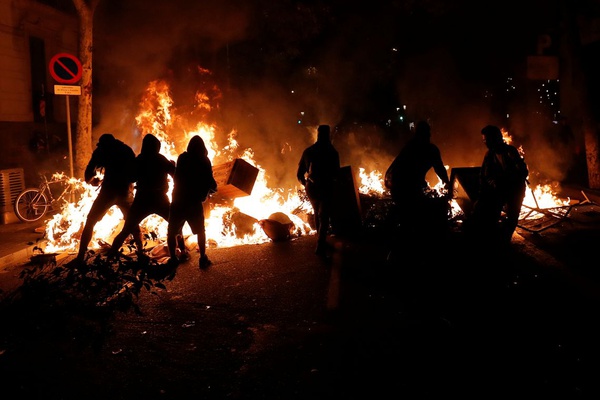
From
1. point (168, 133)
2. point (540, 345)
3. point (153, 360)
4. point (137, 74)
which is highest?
point (137, 74)

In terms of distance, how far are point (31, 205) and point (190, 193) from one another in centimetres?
548

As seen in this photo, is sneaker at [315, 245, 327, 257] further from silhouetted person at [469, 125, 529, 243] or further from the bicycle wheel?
the bicycle wheel

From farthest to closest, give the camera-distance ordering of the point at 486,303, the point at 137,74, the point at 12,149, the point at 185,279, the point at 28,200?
the point at 12,149
the point at 137,74
the point at 28,200
the point at 185,279
the point at 486,303

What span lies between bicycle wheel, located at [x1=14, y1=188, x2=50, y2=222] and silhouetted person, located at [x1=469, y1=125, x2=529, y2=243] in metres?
8.81

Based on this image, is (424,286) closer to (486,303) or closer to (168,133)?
(486,303)

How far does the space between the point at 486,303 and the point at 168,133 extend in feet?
26.0

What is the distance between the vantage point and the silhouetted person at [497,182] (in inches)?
247

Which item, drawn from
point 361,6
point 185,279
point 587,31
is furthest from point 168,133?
point 587,31

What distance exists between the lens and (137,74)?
40.8 feet

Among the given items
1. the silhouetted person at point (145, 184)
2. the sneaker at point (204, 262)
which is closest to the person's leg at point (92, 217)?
the silhouetted person at point (145, 184)

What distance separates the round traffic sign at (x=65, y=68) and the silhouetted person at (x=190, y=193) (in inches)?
159

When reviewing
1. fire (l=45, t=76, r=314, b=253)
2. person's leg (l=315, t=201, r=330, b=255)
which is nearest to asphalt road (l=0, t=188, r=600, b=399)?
person's leg (l=315, t=201, r=330, b=255)

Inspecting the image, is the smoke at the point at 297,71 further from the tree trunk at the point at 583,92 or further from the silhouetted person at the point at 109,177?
the silhouetted person at the point at 109,177

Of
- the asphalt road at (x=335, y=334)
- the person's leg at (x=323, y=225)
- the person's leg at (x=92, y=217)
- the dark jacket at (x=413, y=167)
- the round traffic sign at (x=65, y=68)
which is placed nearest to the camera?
the asphalt road at (x=335, y=334)
